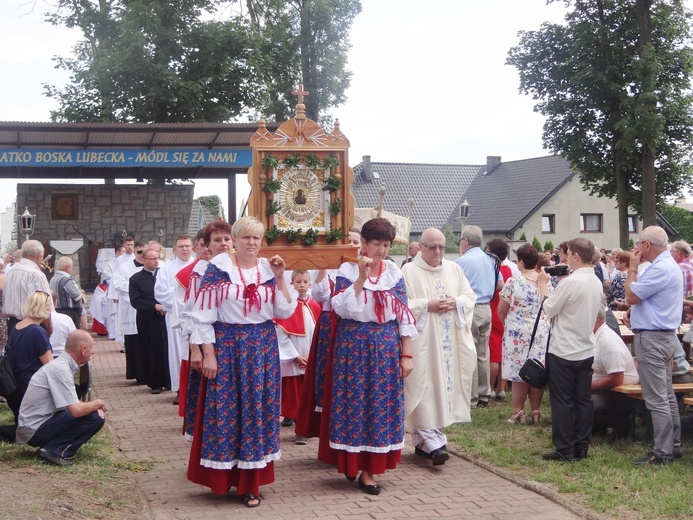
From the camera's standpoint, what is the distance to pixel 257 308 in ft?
20.9

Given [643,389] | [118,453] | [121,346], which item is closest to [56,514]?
[118,453]

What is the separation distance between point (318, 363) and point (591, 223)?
157 ft

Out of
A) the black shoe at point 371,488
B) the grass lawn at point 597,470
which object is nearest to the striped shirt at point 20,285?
the black shoe at point 371,488

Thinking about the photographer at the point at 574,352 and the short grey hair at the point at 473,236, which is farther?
the short grey hair at the point at 473,236

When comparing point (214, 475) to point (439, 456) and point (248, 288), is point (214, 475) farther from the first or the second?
point (439, 456)

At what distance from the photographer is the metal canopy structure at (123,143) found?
22.8 m

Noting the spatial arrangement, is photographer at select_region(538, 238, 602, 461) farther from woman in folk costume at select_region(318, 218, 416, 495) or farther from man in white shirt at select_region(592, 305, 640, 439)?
woman in folk costume at select_region(318, 218, 416, 495)

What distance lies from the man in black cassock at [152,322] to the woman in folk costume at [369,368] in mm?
5415

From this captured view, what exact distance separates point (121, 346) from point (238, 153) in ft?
29.2

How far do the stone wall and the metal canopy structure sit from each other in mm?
446

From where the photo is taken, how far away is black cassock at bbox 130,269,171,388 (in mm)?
11883

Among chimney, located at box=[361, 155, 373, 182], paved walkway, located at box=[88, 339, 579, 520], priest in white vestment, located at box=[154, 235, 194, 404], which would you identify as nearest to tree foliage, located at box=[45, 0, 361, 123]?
chimney, located at box=[361, 155, 373, 182]

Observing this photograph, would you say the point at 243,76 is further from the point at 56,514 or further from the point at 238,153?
the point at 56,514

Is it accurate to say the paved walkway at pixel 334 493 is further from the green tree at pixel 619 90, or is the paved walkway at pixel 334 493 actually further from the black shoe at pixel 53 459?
Result: the green tree at pixel 619 90
